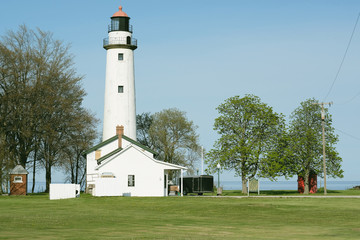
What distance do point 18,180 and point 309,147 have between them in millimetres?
30344

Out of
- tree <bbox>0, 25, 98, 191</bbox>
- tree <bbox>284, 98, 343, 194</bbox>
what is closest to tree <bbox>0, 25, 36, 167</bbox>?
tree <bbox>0, 25, 98, 191</bbox>

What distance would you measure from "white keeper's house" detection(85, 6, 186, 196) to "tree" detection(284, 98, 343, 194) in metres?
14.2

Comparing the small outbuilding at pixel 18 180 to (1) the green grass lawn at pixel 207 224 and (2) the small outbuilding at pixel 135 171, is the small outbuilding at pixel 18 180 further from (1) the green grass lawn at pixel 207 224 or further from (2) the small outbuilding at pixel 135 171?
(1) the green grass lawn at pixel 207 224

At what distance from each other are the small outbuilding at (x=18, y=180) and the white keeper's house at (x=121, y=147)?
6.32 meters

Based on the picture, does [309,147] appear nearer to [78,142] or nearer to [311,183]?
[311,183]

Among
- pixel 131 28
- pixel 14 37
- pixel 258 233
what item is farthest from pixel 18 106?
pixel 258 233

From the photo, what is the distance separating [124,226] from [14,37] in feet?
139

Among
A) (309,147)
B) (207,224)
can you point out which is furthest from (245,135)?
(207,224)

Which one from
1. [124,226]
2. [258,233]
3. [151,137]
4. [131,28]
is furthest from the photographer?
[151,137]

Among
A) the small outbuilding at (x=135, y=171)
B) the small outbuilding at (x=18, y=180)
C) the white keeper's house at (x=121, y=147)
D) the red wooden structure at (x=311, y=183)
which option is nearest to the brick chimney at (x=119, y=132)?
the white keeper's house at (x=121, y=147)

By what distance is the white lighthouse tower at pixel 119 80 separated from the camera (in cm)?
6309

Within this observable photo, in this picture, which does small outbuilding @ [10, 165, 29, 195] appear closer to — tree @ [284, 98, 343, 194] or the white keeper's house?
the white keeper's house

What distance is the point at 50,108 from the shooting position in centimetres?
6019

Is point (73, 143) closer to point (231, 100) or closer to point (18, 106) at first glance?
point (18, 106)
